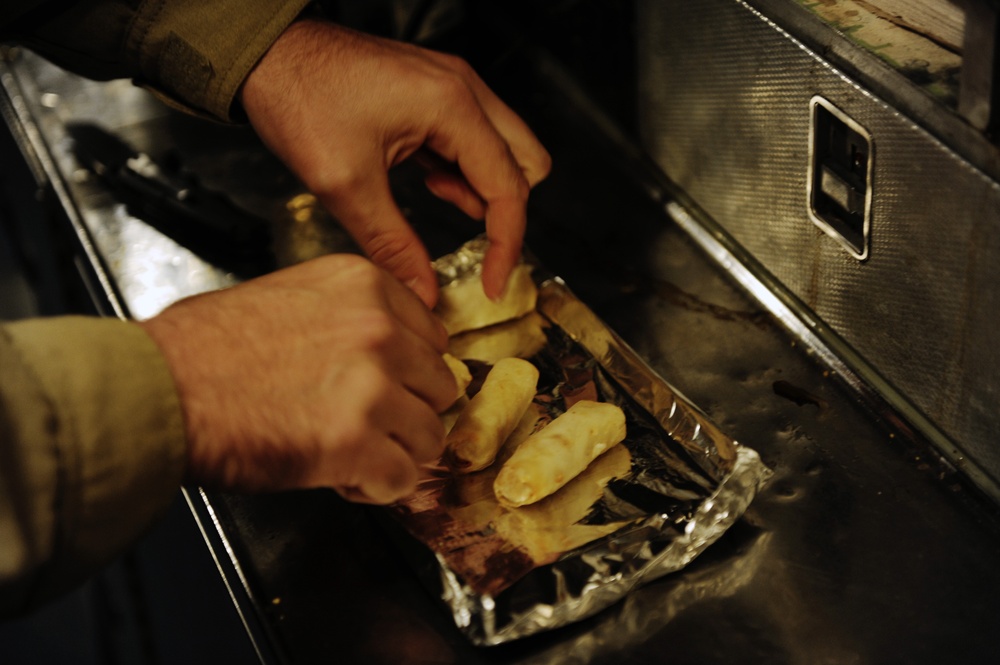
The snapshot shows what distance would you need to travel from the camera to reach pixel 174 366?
35.0 inches

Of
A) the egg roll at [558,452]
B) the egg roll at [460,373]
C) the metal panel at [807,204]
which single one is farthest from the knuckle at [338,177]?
the metal panel at [807,204]

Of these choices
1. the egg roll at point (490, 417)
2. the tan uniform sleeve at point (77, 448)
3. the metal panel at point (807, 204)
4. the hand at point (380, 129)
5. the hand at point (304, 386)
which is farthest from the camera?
the hand at point (380, 129)

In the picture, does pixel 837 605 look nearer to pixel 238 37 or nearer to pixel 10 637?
pixel 238 37

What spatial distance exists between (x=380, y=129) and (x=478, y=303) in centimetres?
25

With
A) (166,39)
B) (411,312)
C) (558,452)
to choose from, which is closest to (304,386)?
(411,312)

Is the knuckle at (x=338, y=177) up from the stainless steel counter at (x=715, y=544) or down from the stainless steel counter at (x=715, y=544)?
up

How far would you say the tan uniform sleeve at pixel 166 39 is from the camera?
4.16 ft

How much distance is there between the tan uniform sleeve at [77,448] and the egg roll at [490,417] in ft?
1.08

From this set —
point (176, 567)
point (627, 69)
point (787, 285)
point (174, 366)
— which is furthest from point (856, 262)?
point (176, 567)

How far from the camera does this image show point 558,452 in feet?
3.45

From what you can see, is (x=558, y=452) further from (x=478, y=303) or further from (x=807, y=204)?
(x=807, y=204)

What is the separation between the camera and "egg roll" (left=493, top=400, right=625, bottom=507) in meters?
1.04

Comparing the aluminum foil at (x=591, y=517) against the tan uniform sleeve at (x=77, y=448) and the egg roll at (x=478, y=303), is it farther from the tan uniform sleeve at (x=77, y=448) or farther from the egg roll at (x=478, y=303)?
the tan uniform sleeve at (x=77, y=448)

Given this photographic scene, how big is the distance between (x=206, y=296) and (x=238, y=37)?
0.44 m
